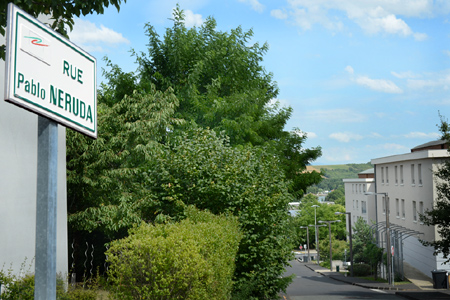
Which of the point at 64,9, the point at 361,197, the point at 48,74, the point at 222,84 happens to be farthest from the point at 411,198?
the point at 48,74

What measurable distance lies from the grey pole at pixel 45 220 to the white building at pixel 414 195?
43.6 metres

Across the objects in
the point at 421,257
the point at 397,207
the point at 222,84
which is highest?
the point at 222,84

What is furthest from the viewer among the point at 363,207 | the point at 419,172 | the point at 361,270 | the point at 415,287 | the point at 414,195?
the point at 363,207

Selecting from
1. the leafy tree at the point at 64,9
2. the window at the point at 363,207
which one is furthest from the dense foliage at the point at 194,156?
the window at the point at 363,207

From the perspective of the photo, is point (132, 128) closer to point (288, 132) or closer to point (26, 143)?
point (26, 143)

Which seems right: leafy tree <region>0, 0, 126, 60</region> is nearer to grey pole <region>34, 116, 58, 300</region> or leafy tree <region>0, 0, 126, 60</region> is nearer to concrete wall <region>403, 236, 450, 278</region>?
grey pole <region>34, 116, 58, 300</region>

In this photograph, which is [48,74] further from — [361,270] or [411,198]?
[361,270]

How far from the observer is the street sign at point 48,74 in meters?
1.70

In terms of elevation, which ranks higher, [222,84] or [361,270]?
[222,84]

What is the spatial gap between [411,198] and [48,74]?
5313 cm

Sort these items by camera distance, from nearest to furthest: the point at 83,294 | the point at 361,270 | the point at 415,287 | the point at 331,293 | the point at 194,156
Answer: the point at 83,294 < the point at 194,156 < the point at 331,293 < the point at 415,287 < the point at 361,270

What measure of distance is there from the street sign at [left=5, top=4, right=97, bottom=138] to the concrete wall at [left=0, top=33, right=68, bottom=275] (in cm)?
1230

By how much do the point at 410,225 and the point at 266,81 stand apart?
26.6 m

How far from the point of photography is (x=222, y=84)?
31.3 metres
